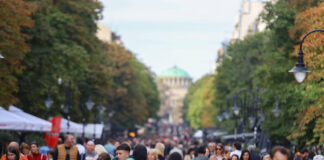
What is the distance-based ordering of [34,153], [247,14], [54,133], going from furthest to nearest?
[247,14] < [54,133] < [34,153]

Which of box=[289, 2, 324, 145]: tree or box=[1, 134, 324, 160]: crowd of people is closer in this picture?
box=[1, 134, 324, 160]: crowd of people

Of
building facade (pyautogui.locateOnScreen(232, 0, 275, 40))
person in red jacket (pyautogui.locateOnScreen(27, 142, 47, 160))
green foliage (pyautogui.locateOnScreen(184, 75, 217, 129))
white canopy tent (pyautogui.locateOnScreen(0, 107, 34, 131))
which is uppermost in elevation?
building facade (pyautogui.locateOnScreen(232, 0, 275, 40))

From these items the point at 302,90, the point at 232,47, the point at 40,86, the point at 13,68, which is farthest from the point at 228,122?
the point at 13,68

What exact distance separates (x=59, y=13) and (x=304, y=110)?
698 inches

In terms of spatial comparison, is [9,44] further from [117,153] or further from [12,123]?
[117,153]

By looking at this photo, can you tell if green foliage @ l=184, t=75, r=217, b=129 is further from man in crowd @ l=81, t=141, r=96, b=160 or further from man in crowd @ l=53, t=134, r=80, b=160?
man in crowd @ l=53, t=134, r=80, b=160

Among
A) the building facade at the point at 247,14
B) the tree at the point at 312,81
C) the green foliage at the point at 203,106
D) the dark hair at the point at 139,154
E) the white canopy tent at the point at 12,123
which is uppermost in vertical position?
the building facade at the point at 247,14

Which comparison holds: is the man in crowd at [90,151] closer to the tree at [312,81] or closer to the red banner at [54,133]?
the tree at [312,81]

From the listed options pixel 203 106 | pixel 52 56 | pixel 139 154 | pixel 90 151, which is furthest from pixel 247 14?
pixel 139 154

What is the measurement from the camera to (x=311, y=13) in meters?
29.3

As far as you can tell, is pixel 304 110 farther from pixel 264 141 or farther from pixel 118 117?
pixel 118 117

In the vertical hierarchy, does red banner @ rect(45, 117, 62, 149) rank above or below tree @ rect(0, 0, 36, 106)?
below

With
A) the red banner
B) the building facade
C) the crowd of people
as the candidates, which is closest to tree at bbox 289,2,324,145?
the crowd of people

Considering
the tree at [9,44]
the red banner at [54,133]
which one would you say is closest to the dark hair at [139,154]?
the tree at [9,44]
